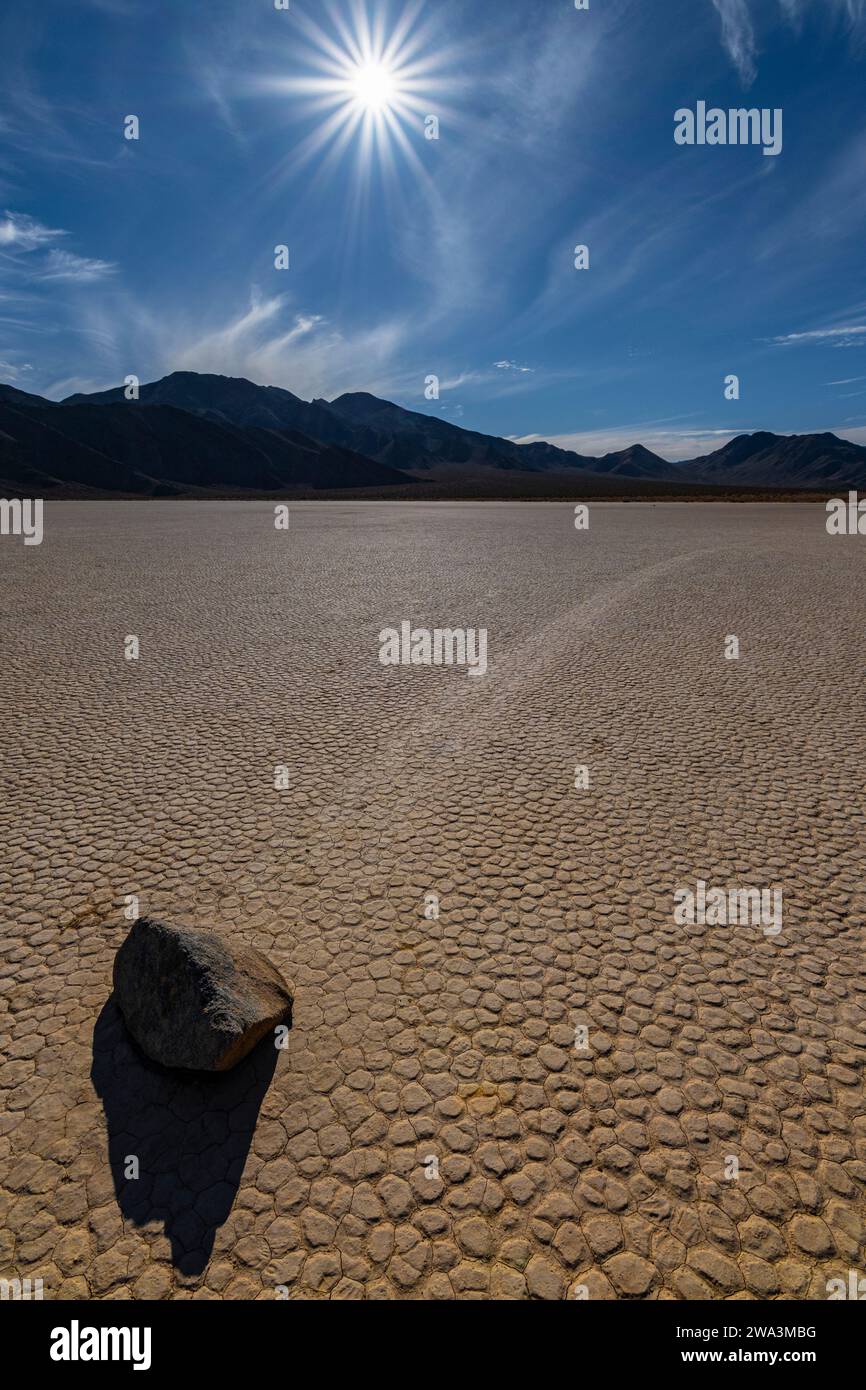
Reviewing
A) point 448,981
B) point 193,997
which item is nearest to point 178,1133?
point 193,997

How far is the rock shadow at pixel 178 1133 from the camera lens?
2.07 metres

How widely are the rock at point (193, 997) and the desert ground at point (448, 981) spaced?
12 cm

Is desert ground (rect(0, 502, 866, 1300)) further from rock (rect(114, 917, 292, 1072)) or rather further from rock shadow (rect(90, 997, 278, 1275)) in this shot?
rock (rect(114, 917, 292, 1072))

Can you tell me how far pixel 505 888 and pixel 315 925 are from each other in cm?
112

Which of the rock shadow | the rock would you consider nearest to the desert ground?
the rock shadow

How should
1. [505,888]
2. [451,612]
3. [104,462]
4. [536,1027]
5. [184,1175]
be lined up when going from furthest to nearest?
[104,462]
[451,612]
[505,888]
[536,1027]
[184,1175]

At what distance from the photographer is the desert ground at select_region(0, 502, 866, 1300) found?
2.03m

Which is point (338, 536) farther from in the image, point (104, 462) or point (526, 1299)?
point (104, 462)

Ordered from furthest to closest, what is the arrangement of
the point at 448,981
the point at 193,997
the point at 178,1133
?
the point at 448,981 → the point at 193,997 → the point at 178,1133

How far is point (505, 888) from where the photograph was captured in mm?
3703

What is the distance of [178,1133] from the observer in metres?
2.35

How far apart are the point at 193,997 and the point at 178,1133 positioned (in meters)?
0.46

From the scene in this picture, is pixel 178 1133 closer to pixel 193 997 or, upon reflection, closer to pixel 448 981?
pixel 193 997
